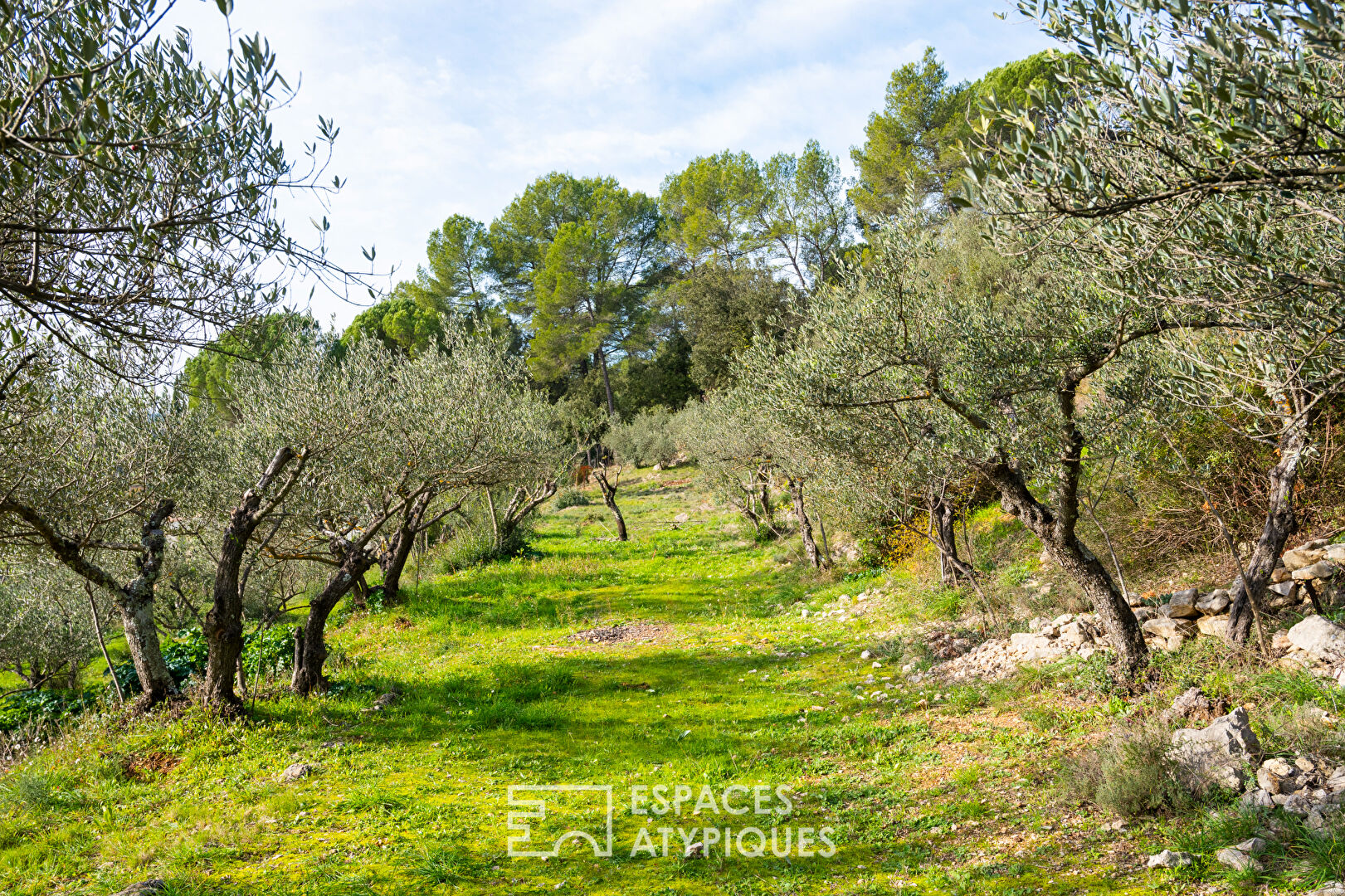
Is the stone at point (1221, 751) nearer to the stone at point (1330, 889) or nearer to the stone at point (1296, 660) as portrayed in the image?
the stone at point (1330, 889)

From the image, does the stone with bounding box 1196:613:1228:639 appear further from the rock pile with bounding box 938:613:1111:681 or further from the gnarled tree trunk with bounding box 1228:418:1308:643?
the rock pile with bounding box 938:613:1111:681

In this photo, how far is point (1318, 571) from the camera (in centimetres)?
873

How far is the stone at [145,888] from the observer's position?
229 inches

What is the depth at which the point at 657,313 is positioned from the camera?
51625 millimetres

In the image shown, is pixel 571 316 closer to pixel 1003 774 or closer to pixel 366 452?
pixel 366 452

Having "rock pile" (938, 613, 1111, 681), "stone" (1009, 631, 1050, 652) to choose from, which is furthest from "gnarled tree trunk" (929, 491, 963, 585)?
"stone" (1009, 631, 1050, 652)

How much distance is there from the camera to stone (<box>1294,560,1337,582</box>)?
866 centimetres

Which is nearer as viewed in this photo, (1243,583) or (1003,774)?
(1003,774)

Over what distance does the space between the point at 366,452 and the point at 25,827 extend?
6.84 metres

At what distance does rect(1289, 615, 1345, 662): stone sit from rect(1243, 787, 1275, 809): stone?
2465 millimetres

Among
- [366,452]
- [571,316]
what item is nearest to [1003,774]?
[366,452]

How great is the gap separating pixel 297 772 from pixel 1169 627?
10.7 metres

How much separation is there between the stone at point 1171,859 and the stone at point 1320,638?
3278 millimetres

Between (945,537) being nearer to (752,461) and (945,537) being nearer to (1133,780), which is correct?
(1133,780)
